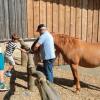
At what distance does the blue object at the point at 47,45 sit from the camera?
9500 millimetres

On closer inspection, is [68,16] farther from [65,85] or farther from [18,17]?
[65,85]

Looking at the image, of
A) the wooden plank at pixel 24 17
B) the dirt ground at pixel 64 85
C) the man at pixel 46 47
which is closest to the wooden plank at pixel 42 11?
the wooden plank at pixel 24 17

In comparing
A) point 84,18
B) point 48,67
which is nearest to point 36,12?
point 84,18

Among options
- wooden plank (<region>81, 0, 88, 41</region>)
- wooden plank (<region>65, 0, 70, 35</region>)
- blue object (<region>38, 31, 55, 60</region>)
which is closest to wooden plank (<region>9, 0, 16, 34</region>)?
wooden plank (<region>65, 0, 70, 35</region>)

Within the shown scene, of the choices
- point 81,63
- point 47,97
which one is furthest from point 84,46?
point 47,97

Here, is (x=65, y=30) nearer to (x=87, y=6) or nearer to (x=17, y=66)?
(x=87, y=6)

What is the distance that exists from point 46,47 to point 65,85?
4.71 ft

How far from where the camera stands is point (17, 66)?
11906 mm

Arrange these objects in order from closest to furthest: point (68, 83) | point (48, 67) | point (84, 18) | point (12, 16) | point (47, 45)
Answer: point (47, 45) < point (48, 67) < point (68, 83) < point (12, 16) < point (84, 18)

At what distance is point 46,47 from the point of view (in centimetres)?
958

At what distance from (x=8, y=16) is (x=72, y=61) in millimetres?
2759

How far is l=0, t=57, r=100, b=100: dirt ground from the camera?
935 cm

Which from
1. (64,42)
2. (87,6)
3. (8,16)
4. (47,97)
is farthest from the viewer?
(87,6)

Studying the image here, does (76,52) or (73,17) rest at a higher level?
(73,17)
